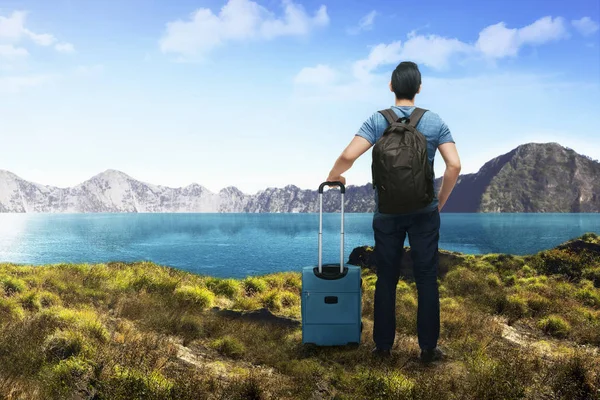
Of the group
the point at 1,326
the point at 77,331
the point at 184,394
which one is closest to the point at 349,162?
the point at 184,394

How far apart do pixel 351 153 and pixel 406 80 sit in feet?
3.66

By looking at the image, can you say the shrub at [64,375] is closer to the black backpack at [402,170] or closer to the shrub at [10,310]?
the shrub at [10,310]

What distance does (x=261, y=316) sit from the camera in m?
7.70

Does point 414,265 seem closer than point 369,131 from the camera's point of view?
No

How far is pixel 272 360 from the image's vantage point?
5227 millimetres

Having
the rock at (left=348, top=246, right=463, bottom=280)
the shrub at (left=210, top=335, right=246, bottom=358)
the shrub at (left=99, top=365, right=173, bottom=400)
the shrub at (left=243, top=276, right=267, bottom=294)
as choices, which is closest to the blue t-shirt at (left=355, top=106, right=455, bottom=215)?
the shrub at (left=210, top=335, right=246, bottom=358)

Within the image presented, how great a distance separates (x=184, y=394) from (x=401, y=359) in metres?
2.63

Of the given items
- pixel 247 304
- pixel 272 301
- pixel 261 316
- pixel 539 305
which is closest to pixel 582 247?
pixel 539 305

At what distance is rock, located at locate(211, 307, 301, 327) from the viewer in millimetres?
7422

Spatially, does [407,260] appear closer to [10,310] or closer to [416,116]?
[416,116]

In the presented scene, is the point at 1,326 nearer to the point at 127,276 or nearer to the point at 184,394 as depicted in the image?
the point at 184,394

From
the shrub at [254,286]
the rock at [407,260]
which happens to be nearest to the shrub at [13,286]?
the shrub at [254,286]

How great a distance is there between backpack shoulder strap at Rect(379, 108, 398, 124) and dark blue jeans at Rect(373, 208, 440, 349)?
113 cm

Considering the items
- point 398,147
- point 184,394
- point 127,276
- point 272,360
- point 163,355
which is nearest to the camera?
point 184,394
